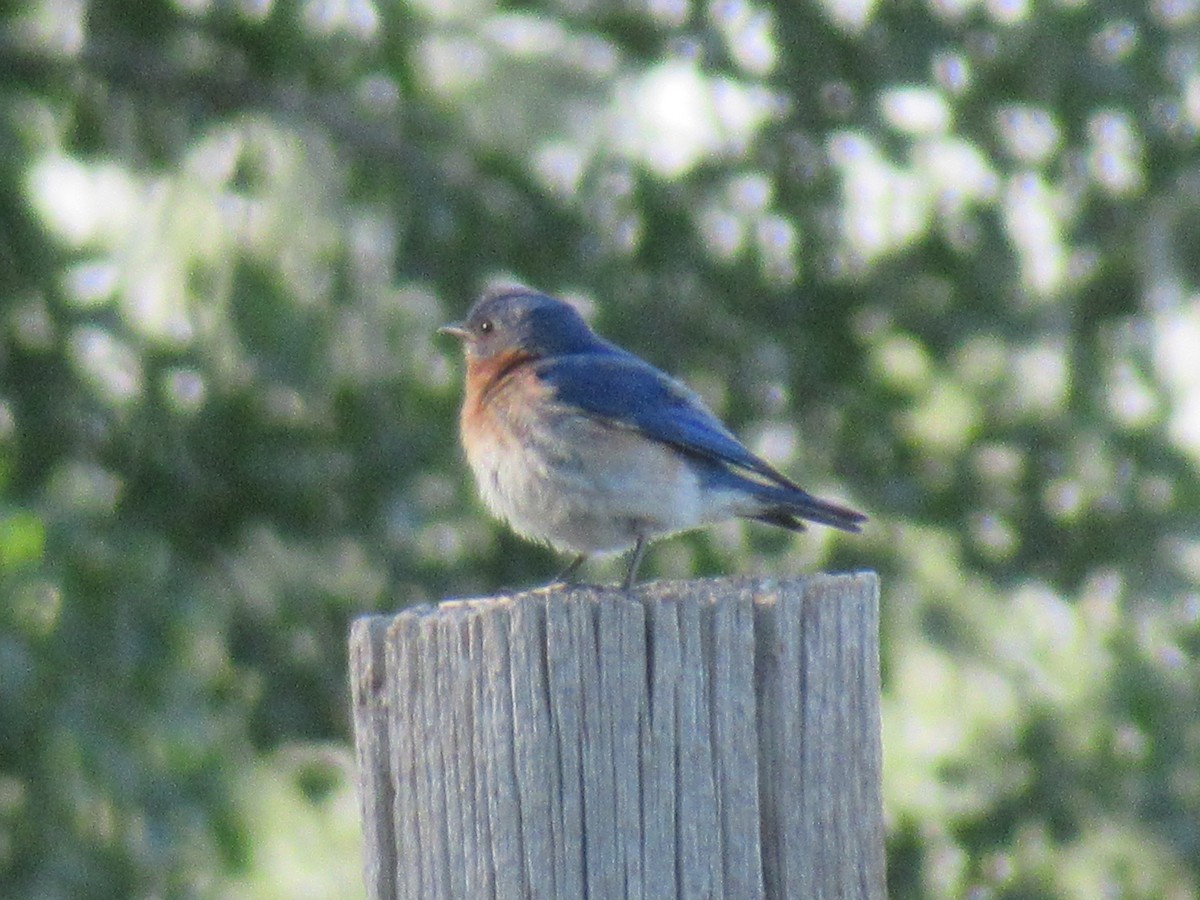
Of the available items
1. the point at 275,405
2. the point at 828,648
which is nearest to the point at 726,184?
the point at 275,405

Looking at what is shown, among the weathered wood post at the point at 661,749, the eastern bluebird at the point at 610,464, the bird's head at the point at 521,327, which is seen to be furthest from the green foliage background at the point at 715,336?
the weathered wood post at the point at 661,749

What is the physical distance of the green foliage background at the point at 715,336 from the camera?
8.56 m

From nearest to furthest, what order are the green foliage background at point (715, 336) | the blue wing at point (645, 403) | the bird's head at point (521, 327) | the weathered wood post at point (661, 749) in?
the weathered wood post at point (661, 749), the blue wing at point (645, 403), the bird's head at point (521, 327), the green foliage background at point (715, 336)

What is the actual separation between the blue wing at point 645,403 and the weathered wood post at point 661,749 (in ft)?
8.82

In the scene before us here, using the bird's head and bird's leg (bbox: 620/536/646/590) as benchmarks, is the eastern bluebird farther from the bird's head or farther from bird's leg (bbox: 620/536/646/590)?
the bird's head

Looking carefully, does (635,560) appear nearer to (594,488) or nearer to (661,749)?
(594,488)

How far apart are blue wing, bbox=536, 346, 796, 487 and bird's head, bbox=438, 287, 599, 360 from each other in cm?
37

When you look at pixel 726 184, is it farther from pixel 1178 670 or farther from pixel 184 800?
pixel 184 800

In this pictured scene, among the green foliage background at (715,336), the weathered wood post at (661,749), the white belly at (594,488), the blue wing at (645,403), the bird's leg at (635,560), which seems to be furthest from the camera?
the green foliage background at (715,336)

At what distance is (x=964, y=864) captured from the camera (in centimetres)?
873

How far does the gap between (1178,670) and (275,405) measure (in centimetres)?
403

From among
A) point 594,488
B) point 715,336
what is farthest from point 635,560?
point 715,336

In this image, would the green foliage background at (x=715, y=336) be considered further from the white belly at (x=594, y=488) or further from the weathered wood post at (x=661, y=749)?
the weathered wood post at (x=661, y=749)

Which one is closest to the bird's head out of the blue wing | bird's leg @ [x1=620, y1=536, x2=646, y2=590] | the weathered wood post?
the blue wing
